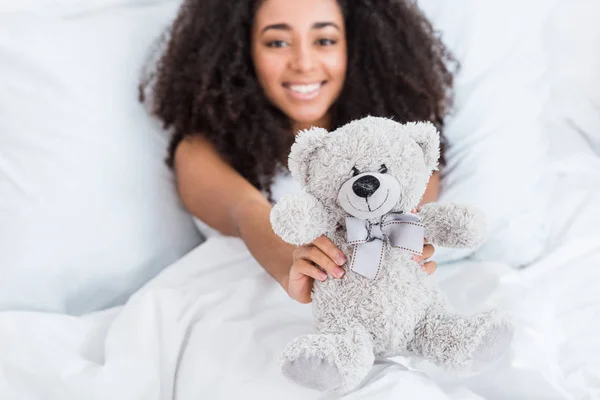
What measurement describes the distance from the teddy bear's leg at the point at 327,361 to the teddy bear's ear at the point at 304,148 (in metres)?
0.16

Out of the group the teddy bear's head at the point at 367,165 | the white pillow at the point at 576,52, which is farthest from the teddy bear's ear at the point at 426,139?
the white pillow at the point at 576,52

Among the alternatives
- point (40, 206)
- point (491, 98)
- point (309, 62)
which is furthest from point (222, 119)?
point (491, 98)

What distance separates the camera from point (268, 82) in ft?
3.46

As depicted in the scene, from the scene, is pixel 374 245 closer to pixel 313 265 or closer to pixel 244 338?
pixel 313 265

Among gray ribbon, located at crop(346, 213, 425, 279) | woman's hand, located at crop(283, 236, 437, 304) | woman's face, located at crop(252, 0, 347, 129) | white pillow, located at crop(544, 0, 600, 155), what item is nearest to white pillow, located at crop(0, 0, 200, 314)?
woman's face, located at crop(252, 0, 347, 129)

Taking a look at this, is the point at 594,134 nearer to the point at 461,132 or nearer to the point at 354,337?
the point at 461,132

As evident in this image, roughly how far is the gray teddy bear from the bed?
69mm

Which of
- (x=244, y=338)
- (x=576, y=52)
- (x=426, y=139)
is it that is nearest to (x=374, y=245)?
(x=426, y=139)

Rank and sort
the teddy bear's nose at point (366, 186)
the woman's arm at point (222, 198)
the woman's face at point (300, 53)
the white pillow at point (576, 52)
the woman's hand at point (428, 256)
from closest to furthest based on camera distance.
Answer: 1. the teddy bear's nose at point (366, 186)
2. the woman's hand at point (428, 256)
3. the woman's arm at point (222, 198)
4. the woman's face at point (300, 53)
5. the white pillow at point (576, 52)

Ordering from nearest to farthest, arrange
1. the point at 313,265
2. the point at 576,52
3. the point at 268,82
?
the point at 313,265 < the point at 268,82 < the point at 576,52

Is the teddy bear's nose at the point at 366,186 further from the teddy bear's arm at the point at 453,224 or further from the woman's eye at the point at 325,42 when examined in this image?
the woman's eye at the point at 325,42

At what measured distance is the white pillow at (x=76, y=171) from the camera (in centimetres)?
91

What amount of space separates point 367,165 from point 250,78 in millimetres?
562

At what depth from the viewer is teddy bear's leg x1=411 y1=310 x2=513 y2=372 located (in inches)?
23.3
